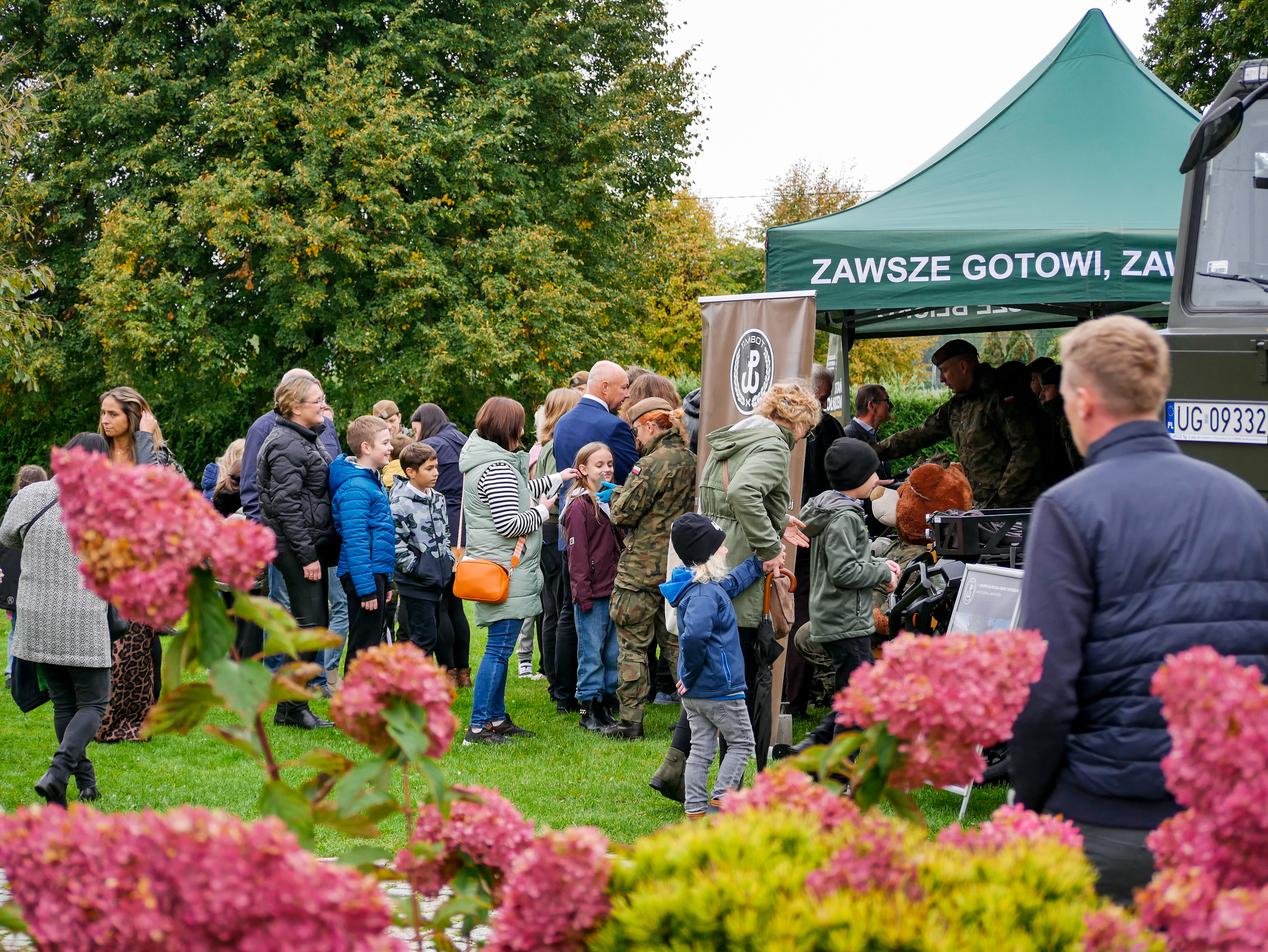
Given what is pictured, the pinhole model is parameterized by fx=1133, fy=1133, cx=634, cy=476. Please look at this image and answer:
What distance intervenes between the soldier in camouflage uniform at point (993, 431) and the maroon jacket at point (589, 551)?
8.18 feet

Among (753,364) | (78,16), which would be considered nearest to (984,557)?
(753,364)

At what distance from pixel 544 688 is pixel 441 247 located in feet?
51.2

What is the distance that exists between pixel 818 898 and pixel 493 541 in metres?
5.52

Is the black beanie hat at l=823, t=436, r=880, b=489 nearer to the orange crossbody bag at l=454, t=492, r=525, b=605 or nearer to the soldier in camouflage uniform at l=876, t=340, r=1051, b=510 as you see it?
the soldier in camouflage uniform at l=876, t=340, r=1051, b=510

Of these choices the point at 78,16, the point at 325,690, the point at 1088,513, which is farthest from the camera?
the point at 78,16

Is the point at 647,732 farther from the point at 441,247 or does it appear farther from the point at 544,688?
the point at 441,247

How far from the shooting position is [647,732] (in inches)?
303

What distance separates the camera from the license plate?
13.9ft

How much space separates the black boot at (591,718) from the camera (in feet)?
25.3

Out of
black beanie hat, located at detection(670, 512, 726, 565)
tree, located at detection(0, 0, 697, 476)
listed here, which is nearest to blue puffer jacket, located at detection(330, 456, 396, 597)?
black beanie hat, located at detection(670, 512, 726, 565)

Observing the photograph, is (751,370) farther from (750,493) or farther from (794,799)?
(794,799)

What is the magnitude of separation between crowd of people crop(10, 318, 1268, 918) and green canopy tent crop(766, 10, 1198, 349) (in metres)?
1.12

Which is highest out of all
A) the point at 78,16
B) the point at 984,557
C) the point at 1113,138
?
the point at 78,16

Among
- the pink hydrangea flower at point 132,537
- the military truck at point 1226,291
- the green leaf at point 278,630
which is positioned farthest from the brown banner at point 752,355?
the pink hydrangea flower at point 132,537
